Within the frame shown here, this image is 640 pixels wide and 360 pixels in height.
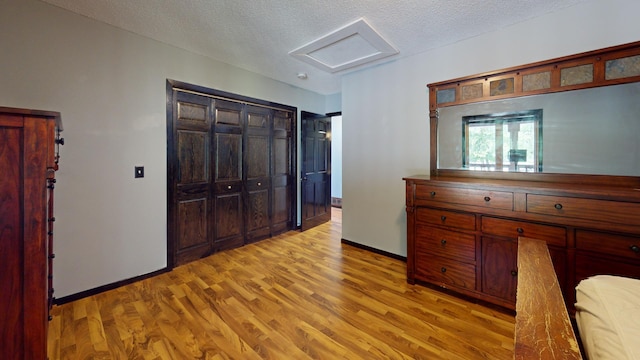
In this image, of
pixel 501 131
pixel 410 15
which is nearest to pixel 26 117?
pixel 410 15

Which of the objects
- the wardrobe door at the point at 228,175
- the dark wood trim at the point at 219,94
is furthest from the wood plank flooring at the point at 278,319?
the dark wood trim at the point at 219,94

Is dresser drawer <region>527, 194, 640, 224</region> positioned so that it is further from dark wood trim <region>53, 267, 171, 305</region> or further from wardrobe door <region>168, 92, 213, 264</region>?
dark wood trim <region>53, 267, 171, 305</region>

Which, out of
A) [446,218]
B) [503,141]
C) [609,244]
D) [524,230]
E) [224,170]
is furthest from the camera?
[224,170]

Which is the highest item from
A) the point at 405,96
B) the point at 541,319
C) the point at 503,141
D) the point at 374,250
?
the point at 405,96

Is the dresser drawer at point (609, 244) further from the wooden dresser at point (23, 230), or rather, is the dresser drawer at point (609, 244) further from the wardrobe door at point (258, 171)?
the wardrobe door at point (258, 171)

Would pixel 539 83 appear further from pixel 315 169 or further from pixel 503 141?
pixel 315 169

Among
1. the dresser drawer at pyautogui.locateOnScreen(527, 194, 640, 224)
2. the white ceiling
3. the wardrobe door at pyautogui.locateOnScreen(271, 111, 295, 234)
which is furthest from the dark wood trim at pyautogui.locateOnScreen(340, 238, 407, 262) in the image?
the white ceiling

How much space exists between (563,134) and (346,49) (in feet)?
6.96

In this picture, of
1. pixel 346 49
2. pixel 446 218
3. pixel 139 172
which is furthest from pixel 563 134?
pixel 139 172

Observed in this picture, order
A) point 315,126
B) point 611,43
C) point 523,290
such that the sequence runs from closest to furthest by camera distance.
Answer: point 523,290 < point 611,43 < point 315,126

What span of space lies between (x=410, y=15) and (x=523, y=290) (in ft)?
6.97

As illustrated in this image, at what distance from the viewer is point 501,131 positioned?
2.34 metres

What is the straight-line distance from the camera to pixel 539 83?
2105mm

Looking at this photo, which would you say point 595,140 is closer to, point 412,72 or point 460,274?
point 460,274
